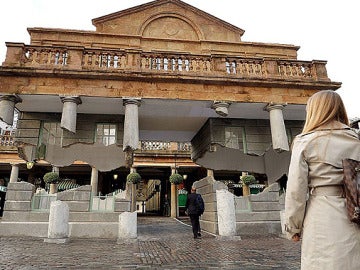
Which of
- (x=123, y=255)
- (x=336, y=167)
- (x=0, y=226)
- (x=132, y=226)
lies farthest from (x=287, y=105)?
(x=0, y=226)

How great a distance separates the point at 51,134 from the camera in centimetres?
1102


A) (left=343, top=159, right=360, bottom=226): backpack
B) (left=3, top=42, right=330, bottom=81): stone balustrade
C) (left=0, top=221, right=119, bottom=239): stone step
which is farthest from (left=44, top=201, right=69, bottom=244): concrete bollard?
(left=343, top=159, right=360, bottom=226): backpack

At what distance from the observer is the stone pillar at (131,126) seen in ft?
30.8

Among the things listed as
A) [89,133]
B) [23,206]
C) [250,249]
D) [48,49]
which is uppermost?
[48,49]

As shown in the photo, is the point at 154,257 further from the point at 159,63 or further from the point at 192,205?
the point at 159,63

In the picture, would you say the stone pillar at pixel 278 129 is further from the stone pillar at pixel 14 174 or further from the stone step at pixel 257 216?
the stone pillar at pixel 14 174

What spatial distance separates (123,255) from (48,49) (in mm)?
7824

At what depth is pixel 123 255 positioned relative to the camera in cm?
646

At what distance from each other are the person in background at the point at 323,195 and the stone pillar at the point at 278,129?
8.03 meters

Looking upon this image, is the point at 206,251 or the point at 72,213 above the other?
the point at 72,213

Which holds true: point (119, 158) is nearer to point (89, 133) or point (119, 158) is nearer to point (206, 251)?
point (89, 133)

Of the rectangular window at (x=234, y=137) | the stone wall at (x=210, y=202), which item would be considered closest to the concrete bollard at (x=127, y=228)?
the stone wall at (x=210, y=202)

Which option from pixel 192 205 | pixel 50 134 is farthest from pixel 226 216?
pixel 50 134

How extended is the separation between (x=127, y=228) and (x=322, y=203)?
7914mm
